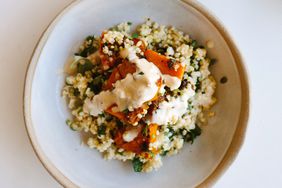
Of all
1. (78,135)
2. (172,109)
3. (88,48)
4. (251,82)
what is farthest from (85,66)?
(251,82)

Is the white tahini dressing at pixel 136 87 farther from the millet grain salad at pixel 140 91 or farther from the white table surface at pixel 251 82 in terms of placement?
the white table surface at pixel 251 82

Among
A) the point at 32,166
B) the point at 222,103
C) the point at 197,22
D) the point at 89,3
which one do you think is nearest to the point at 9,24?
the point at 89,3

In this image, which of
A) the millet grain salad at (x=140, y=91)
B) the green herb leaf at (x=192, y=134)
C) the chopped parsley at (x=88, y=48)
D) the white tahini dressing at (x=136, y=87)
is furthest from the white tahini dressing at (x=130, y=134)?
the chopped parsley at (x=88, y=48)

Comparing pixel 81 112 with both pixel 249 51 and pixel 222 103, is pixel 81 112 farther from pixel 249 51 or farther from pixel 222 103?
pixel 249 51

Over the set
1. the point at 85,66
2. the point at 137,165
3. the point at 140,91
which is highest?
the point at 85,66

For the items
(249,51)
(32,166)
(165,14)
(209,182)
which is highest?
(165,14)

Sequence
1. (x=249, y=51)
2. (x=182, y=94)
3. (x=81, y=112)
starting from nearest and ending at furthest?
(x=182, y=94), (x=81, y=112), (x=249, y=51)

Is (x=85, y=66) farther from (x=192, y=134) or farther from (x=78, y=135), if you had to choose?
(x=192, y=134)
